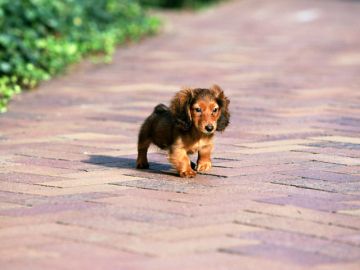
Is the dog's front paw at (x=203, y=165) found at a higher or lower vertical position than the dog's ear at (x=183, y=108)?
lower

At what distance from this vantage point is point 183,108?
17.2ft

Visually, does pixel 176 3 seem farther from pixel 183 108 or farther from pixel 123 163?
pixel 183 108

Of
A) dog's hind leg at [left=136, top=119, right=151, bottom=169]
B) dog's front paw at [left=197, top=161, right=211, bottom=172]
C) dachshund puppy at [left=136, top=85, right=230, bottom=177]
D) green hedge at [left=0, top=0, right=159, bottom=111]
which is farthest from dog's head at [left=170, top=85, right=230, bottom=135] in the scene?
green hedge at [left=0, top=0, right=159, bottom=111]

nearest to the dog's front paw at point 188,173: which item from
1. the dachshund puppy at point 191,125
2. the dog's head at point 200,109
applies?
the dachshund puppy at point 191,125

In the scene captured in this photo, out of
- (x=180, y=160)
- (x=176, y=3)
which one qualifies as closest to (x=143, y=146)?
(x=180, y=160)

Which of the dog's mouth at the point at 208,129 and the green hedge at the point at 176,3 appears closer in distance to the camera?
the dog's mouth at the point at 208,129

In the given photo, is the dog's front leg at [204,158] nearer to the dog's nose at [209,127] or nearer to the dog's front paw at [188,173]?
the dog's front paw at [188,173]

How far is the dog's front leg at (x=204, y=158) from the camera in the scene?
5.41 meters

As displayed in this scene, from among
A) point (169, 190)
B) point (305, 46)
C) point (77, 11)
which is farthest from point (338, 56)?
point (169, 190)

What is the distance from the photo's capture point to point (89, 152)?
6141mm

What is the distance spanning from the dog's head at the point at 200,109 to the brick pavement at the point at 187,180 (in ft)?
1.08

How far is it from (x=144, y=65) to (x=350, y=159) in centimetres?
448

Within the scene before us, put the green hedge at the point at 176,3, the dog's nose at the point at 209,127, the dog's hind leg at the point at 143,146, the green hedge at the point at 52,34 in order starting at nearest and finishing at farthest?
1. the dog's nose at the point at 209,127
2. the dog's hind leg at the point at 143,146
3. the green hedge at the point at 52,34
4. the green hedge at the point at 176,3

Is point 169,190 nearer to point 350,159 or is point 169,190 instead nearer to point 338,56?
point 350,159
